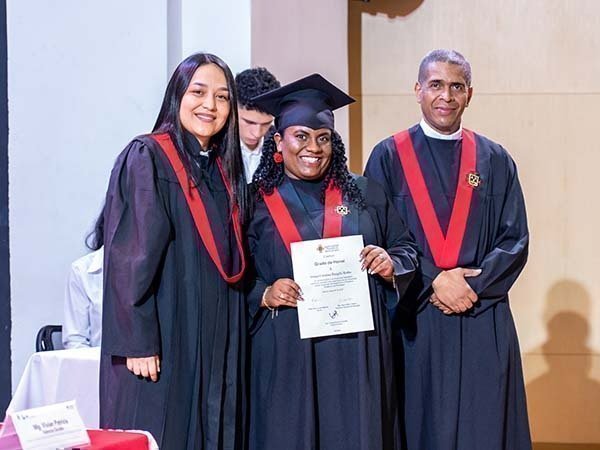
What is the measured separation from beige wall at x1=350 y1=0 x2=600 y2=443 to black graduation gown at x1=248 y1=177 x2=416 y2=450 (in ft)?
9.92

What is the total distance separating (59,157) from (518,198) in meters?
2.56

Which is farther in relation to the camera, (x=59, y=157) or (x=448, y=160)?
(x=59, y=157)

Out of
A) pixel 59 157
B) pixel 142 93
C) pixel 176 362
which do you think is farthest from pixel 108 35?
pixel 176 362

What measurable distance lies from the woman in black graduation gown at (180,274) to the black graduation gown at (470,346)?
86 centimetres

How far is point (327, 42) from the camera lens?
6.26 metres

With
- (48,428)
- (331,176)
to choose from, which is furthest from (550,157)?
(48,428)

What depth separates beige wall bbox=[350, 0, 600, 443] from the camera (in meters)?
6.66

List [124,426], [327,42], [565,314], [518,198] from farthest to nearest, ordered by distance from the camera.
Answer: [565,314] < [327,42] < [518,198] < [124,426]

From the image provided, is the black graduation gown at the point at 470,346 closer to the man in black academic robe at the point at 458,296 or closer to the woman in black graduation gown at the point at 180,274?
the man in black academic robe at the point at 458,296

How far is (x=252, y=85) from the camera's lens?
479 cm

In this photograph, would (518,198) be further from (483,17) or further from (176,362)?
(483,17)

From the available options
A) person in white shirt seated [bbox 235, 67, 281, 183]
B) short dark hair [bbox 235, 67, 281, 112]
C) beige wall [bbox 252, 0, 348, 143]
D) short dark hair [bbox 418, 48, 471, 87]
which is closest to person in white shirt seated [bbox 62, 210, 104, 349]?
person in white shirt seated [bbox 235, 67, 281, 183]

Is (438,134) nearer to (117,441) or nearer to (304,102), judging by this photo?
(304,102)

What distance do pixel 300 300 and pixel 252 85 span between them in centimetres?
144
